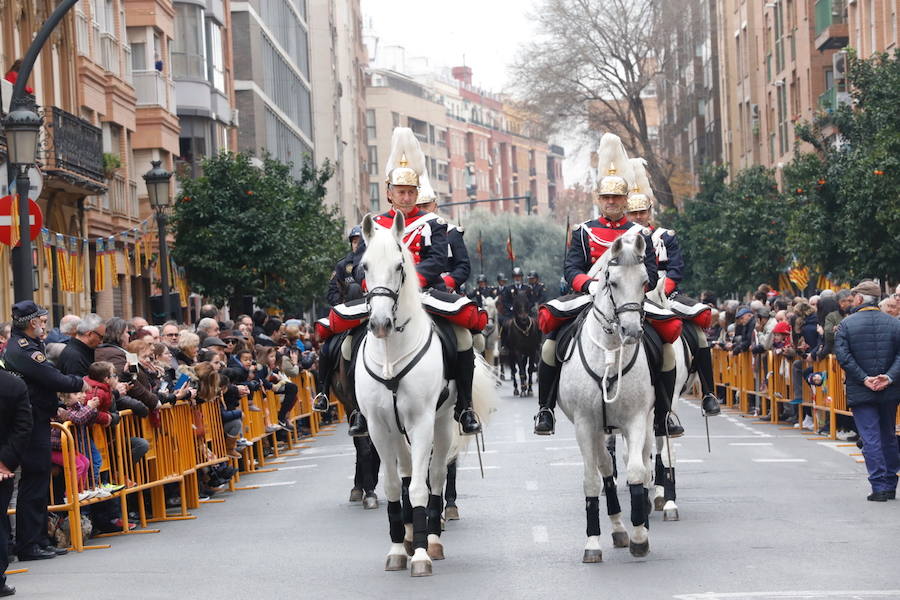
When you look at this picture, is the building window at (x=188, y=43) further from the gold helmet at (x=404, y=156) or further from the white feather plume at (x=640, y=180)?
the gold helmet at (x=404, y=156)

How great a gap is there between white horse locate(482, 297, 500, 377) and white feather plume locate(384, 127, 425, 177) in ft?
80.6

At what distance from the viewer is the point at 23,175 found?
18922 mm

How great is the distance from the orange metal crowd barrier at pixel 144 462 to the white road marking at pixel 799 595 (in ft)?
19.6

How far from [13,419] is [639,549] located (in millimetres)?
4370

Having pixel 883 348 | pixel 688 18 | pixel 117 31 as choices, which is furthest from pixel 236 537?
pixel 688 18

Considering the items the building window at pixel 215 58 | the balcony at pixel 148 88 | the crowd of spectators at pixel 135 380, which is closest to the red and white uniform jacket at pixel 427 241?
the crowd of spectators at pixel 135 380

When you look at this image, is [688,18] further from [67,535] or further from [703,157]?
Answer: [67,535]

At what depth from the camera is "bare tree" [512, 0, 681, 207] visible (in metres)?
66.4

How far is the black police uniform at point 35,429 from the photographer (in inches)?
526

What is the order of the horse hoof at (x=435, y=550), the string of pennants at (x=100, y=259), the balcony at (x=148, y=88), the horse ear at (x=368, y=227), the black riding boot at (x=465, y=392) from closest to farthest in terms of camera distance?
the horse ear at (x=368, y=227), the horse hoof at (x=435, y=550), the black riding boot at (x=465, y=392), the string of pennants at (x=100, y=259), the balcony at (x=148, y=88)

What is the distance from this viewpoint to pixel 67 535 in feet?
48.5

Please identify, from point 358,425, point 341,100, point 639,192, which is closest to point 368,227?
point 358,425

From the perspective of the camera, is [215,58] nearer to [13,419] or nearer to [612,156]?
[612,156]

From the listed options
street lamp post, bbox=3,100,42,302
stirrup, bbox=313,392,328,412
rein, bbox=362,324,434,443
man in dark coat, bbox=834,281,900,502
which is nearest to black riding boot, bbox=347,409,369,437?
rein, bbox=362,324,434,443
